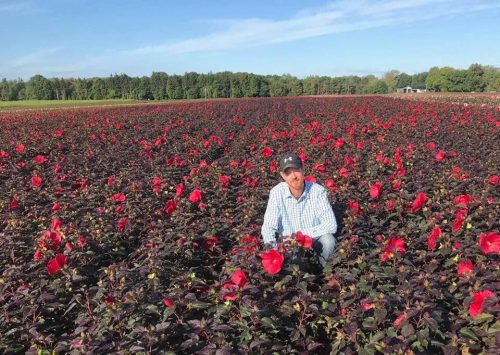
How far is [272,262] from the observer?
2289mm

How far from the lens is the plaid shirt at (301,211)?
3.50 meters

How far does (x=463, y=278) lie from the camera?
8.07 feet

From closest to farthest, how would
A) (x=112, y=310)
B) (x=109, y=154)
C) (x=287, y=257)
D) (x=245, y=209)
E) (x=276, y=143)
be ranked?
1. (x=112, y=310)
2. (x=287, y=257)
3. (x=245, y=209)
4. (x=109, y=154)
5. (x=276, y=143)

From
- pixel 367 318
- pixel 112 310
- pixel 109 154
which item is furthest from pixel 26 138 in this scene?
pixel 367 318

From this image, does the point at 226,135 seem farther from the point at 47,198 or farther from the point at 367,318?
the point at 367,318

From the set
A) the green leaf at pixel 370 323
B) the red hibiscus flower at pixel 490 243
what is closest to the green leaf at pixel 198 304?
the green leaf at pixel 370 323

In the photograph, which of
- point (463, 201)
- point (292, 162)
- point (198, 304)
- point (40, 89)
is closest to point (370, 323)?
point (198, 304)

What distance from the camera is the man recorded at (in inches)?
133

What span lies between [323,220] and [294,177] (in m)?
0.42

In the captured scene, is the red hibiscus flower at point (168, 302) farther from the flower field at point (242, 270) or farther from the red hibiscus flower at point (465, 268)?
the red hibiscus flower at point (465, 268)

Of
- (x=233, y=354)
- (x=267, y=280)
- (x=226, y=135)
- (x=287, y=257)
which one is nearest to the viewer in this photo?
(x=233, y=354)

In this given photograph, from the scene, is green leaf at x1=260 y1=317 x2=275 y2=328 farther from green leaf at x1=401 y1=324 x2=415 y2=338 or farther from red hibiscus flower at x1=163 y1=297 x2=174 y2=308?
green leaf at x1=401 y1=324 x2=415 y2=338

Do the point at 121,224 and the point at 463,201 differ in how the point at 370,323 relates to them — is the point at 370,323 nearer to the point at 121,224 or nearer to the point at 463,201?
the point at 463,201

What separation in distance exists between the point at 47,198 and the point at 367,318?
13.2 ft
